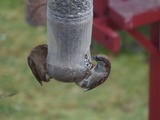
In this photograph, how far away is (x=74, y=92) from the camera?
19.1ft

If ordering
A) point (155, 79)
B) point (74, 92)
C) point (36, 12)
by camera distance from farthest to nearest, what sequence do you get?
point (74, 92), point (155, 79), point (36, 12)

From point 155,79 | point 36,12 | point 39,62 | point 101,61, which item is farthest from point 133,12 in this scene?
point 39,62

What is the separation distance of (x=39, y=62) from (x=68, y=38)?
5.0 inches

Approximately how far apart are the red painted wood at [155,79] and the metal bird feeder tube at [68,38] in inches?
61.2

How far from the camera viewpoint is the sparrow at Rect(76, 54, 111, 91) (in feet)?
6.57

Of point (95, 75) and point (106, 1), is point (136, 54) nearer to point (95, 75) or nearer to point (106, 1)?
→ point (106, 1)

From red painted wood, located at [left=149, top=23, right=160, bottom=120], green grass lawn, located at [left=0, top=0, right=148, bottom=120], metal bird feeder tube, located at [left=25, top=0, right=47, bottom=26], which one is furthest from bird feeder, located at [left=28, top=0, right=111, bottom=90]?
green grass lawn, located at [left=0, top=0, right=148, bottom=120]

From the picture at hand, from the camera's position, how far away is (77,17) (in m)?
1.95

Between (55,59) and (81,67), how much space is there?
0.08 metres

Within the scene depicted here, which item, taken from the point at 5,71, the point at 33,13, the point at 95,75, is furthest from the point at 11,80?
the point at 95,75

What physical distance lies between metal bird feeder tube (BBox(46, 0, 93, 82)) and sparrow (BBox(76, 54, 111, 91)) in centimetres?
2

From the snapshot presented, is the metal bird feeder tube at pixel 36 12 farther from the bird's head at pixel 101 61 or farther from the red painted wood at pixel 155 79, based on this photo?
the bird's head at pixel 101 61

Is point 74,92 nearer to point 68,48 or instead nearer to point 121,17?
point 121,17

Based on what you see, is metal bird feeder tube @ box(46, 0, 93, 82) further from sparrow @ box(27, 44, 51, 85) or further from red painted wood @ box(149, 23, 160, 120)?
red painted wood @ box(149, 23, 160, 120)
